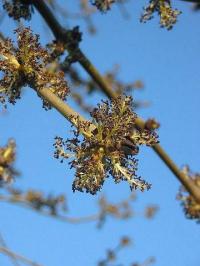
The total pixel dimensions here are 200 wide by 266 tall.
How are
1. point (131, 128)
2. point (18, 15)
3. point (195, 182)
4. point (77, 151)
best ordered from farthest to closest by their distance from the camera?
point (77, 151), point (131, 128), point (18, 15), point (195, 182)

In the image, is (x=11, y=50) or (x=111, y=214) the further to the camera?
(x=111, y=214)

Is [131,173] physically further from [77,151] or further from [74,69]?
[74,69]

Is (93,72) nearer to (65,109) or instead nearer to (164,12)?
(65,109)

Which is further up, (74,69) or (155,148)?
(74,69)

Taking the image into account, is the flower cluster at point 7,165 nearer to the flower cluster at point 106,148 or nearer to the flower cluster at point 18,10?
the flower cluster at point 106,148

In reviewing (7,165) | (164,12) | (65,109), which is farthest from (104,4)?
(7,165)

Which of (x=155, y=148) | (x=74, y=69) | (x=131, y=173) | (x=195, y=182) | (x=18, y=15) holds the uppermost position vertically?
(x=74, y=69)

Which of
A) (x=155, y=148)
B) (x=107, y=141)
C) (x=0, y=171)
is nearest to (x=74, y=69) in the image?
(x=107, y=141)
